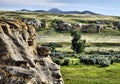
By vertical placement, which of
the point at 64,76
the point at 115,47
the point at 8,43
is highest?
the point at 8,43

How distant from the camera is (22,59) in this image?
46.2 meters

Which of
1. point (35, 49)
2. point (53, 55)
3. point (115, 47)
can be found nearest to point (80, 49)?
point (53, 55)

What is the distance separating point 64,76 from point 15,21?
42.6 metres

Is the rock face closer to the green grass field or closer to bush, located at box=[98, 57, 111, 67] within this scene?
the green grass field

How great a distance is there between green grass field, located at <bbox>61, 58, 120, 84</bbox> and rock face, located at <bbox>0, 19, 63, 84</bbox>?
3351cm

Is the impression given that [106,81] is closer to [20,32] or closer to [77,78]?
[77,78]

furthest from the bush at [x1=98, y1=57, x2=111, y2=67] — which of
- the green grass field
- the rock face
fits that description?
the rock face

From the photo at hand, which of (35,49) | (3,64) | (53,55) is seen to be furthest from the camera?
(53,55)

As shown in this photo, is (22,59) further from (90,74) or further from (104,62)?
(104,62)

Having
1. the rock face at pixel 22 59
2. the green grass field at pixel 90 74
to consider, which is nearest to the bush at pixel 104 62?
the green grass field at pixel 90 74

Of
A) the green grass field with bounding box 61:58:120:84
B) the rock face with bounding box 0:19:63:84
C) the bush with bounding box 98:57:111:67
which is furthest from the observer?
the bush with bounding box 98:57:111:67

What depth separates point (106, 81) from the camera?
85750 millimetres

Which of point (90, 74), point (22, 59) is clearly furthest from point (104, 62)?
point (22, 59)

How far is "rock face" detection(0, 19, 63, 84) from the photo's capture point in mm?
42562
